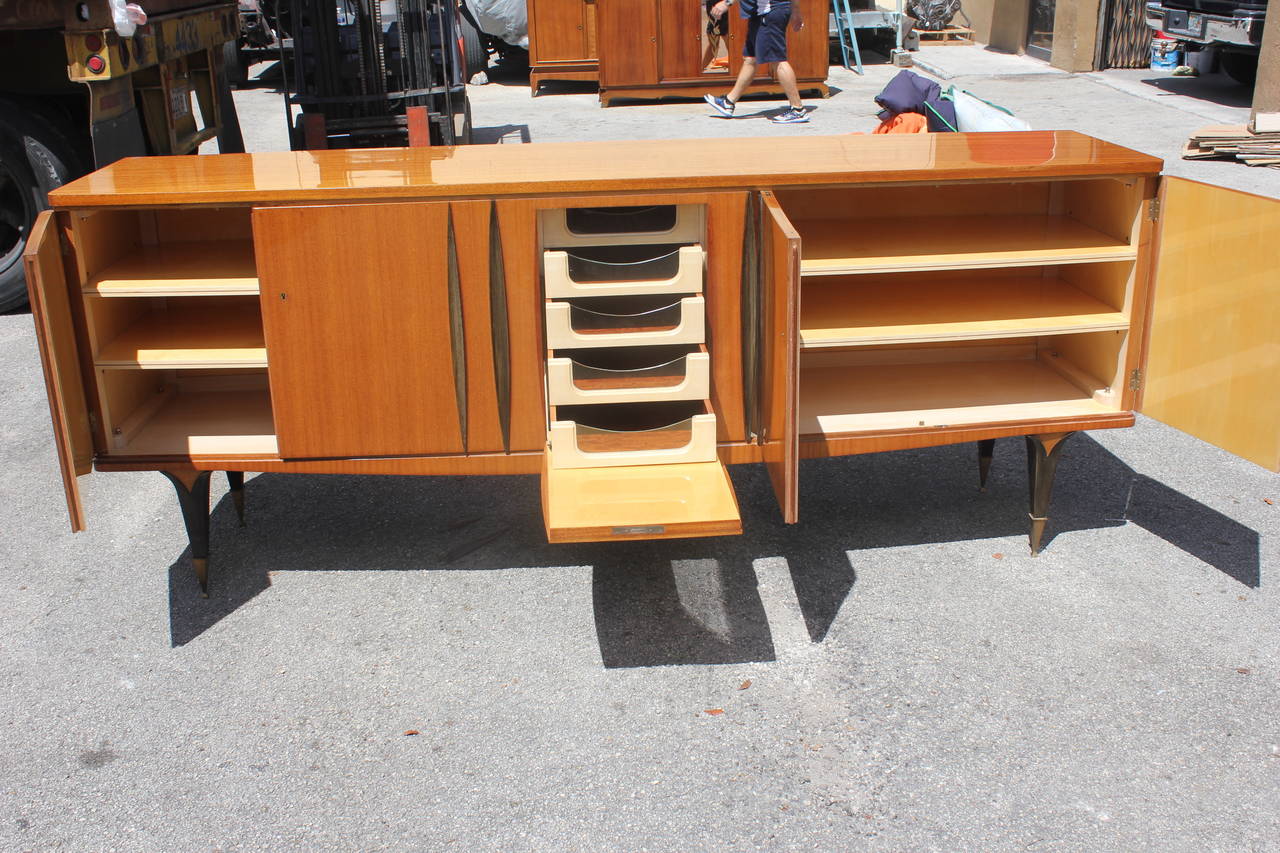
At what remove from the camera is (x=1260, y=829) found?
9.10 ft

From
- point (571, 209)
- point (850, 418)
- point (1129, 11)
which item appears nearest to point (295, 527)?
point (571, 209)

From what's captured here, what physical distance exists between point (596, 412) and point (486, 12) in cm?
1243

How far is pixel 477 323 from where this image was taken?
3.61 m

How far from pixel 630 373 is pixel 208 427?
1.43 m

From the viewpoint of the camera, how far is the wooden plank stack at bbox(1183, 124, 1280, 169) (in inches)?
359

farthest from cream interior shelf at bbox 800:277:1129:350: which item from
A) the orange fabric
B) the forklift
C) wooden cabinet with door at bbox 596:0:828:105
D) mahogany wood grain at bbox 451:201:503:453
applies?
wooden cabinet with door at bbox 596:0:828:105

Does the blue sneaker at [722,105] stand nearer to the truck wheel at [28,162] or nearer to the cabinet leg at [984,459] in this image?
the truck wheel at [28,162]

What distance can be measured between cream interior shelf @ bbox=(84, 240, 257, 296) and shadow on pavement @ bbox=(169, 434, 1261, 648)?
1012 mm

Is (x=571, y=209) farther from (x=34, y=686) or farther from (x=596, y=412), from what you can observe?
(x=34, y=686)

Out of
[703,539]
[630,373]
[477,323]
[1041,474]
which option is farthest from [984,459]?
[477,323]

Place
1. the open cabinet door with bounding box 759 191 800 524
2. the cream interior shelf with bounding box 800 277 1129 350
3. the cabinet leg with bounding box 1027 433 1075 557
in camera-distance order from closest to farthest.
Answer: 1. the open cabinet door with bounding box 759 191 800 524
2. the cream interior shelf with bounding box 800 277 1129 350
3. the cabinet leg with bounding box 1027 433 1075 557

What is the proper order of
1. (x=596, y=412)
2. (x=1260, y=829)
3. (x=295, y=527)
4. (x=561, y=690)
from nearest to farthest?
(x=1260, y=829), (x=561, y=690), (x=596, y=412), (x=295, y=527)

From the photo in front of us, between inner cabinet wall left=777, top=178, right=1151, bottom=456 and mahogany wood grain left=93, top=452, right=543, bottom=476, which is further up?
inner cabinet wall left=777, top=178, right=1151, bottom=456

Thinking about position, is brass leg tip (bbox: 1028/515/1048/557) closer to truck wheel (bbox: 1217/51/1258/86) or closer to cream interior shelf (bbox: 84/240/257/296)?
cream interior shelf (bbox: 84/240/257/296)
